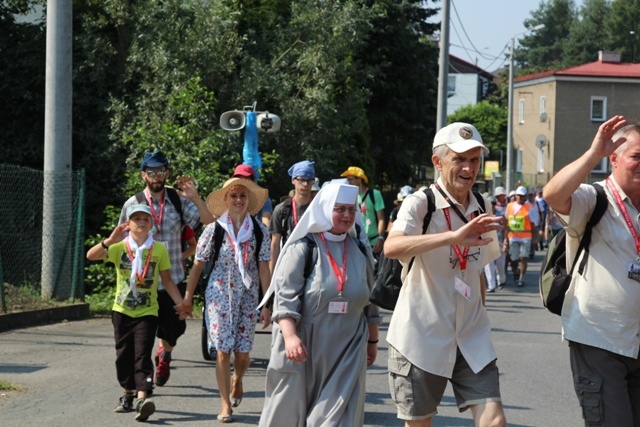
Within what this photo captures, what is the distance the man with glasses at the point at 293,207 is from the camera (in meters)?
10.8

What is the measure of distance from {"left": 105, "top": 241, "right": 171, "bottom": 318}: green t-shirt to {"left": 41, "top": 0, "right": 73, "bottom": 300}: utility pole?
6.93 metres

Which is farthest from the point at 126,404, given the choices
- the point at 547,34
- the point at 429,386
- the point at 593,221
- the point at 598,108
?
the point at 547,34

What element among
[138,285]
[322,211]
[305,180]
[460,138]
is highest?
[460,138]

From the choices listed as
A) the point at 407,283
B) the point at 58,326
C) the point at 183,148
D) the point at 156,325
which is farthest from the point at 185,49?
the point at 407,283

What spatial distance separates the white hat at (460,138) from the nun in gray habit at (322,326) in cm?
82

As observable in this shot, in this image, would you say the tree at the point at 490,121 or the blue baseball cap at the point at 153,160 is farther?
the tree at the point at 490,121

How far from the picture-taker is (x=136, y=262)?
8.73 metres

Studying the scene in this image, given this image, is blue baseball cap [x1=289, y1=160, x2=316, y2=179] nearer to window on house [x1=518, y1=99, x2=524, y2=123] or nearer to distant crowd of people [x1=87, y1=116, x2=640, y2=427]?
distant crowd of people [x1=87, y1=116, x2=640, y2=427]

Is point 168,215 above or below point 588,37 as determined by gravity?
below

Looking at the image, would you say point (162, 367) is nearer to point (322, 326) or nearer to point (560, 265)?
point (322, 326)

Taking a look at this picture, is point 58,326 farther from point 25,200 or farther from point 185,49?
point 185,49

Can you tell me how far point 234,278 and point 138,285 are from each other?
29.2 inches

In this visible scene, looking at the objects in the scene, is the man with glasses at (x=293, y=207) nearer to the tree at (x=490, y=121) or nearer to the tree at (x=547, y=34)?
the tree at (x=490, y=121)

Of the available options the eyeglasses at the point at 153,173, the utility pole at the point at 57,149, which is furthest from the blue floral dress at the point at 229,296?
the utility pole at the point at 57,149
